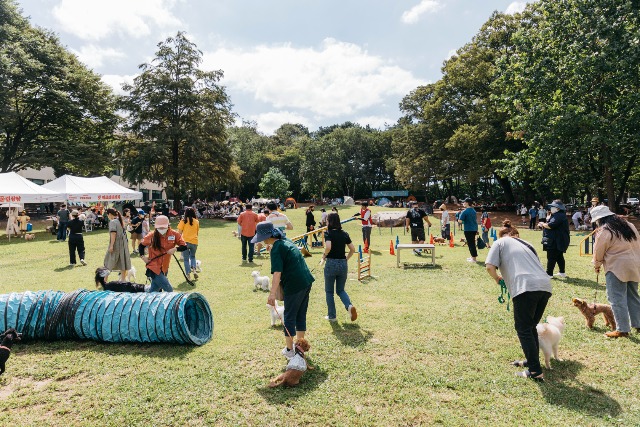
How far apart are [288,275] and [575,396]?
331cm

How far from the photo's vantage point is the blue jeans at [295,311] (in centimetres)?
472

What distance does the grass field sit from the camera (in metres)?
3.81

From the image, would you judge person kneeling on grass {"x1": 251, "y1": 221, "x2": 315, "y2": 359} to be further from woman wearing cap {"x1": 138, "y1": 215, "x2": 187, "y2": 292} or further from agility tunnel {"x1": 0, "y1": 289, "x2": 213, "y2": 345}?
woman wearing cap {"x1": 138, "y1": 215, "x2": 187, "y2": 292}

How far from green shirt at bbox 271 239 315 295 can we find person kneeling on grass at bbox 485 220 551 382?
2137mm

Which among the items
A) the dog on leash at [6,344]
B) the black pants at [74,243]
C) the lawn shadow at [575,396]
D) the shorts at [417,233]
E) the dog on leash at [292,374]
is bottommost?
the lawn shadow at [575,396]

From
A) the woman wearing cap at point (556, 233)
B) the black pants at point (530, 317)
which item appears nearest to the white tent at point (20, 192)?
the black pants at point (530, 317)

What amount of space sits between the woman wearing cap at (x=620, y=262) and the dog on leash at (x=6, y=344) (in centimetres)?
793

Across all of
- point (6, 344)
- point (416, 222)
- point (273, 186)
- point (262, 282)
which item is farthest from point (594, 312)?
point (273, 186)

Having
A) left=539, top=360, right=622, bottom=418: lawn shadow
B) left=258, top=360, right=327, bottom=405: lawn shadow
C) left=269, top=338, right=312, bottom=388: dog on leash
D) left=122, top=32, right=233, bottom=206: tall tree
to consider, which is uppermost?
left=122, top=32, right=233, bottom=206: tall tree

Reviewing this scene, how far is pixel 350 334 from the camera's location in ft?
19.4

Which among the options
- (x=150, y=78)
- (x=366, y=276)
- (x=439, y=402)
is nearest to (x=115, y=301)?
(x=439, y=402)

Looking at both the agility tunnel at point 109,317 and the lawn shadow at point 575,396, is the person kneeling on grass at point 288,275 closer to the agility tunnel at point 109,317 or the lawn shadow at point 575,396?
the agility tunnel at point 109,317

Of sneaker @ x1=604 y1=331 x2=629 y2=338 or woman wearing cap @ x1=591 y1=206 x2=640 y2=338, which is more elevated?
woman wearing cap @ x1=591 y1=206 x2=640 y2=338

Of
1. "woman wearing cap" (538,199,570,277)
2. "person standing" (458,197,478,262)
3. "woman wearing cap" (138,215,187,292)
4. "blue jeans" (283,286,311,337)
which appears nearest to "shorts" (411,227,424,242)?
"person standing" (458,197,478,262)
